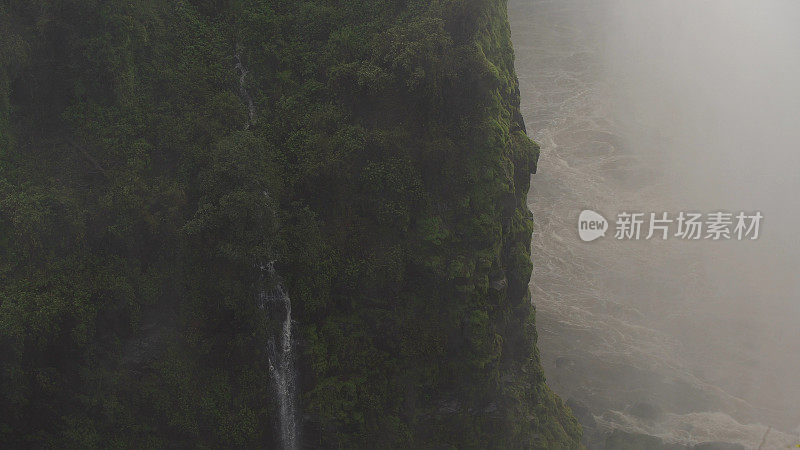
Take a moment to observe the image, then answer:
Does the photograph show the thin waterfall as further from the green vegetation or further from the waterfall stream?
→ the green vegetation

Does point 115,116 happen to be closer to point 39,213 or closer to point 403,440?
point 39,213

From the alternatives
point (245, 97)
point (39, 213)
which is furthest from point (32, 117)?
point (245, 97)

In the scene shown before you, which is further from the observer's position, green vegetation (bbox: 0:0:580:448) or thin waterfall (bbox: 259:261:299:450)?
thin waterfall (bbox: 259:261:299:450)

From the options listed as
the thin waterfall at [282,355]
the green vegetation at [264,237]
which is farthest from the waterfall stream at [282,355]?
the green vegetation at [264,237]

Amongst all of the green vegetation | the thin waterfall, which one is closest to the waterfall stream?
the thin waterfall

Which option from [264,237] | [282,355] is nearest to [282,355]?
[282,355]

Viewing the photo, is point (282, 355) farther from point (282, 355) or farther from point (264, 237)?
point (264, 237)
